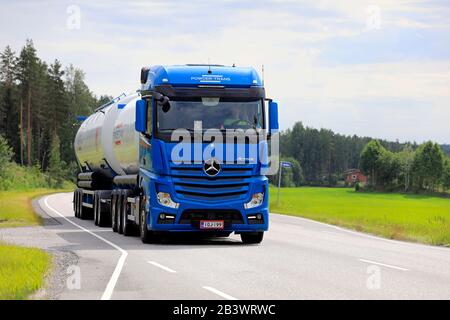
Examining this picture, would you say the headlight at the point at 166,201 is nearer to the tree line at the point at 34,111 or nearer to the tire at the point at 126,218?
the tire at the point at 126,218

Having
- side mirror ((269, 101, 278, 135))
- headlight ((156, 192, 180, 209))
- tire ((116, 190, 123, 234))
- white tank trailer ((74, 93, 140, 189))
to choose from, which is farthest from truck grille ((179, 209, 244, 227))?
tire ((116, 190, 123, 234))

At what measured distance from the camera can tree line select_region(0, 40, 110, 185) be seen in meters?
114

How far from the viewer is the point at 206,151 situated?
20.8 m

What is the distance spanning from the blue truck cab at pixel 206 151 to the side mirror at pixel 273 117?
0.02m

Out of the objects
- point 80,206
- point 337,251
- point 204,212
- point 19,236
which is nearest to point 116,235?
point 19,236

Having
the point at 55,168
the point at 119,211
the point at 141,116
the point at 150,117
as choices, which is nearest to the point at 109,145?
the point at 119,211

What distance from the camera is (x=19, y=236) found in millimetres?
25141

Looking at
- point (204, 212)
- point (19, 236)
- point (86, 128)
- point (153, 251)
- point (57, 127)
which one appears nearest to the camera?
point (153, 251)

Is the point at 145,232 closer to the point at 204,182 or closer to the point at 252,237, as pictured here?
the point at 204,182

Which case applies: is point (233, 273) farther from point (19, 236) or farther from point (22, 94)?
point (22, 94)

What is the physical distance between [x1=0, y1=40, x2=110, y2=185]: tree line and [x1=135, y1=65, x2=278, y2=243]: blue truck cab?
291ft

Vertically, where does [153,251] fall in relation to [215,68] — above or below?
below

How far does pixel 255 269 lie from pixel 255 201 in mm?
6008
